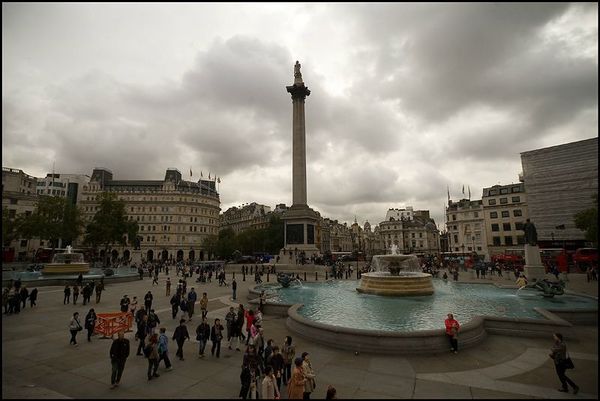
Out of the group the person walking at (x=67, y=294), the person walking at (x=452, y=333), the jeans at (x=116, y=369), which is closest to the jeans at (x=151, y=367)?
the jeans at (x=116, y=369)

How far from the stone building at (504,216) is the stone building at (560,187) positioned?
17.2 meters

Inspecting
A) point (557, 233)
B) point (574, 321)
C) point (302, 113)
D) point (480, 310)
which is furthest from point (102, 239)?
point (557, 233)

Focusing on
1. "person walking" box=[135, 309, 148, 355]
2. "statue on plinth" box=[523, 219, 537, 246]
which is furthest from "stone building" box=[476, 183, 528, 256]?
"person walking" box=[135, 309, 148, 355]

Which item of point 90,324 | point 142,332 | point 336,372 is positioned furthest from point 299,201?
point 336,372

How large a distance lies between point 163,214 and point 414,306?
93620mm

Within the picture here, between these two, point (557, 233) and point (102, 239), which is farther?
point (102, 239)

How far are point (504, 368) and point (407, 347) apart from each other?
119 inches

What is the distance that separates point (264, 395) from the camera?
7.80m

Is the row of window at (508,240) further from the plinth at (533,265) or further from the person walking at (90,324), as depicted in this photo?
the person walking at (90,324)

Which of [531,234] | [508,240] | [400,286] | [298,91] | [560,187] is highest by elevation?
[298,91]

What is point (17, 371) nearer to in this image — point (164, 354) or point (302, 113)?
point (164, 354)

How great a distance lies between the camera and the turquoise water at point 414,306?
608 inches

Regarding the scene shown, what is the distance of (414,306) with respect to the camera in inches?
Result: 761

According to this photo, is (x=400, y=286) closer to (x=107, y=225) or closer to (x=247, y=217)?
(x=107, y=225)
